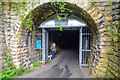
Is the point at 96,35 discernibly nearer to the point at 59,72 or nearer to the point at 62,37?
the point at 59,72

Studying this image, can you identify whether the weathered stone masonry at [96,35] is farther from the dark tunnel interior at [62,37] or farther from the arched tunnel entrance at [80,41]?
the dark tunnel interior at [62,37]

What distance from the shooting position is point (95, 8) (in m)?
3.30

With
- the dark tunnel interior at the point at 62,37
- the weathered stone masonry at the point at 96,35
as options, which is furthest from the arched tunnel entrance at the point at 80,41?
the weathered stone masonry at the point at 96,35

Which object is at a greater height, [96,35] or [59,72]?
[96,35]

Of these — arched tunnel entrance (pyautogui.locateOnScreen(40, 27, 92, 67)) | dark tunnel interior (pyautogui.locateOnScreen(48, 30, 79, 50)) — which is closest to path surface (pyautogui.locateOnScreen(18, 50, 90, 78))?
arched tunnel entrance (pyautogui.locateOnScreen(40, 27, 92, 67))

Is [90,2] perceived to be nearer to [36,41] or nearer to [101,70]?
[101,70]

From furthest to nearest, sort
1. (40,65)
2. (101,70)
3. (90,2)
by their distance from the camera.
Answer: (40,65) → (90,2) → (101,70)

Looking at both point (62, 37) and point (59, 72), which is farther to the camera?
point (62, 37)

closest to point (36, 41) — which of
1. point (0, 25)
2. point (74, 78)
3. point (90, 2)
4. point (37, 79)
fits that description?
point (0, 25)

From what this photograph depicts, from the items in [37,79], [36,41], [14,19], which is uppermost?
[14,19]

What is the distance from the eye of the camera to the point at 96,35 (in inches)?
146

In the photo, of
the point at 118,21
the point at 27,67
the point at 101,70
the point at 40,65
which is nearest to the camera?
the point at 118,21

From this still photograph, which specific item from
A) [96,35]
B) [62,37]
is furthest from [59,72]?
[62,37]

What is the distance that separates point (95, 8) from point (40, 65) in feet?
15.1
